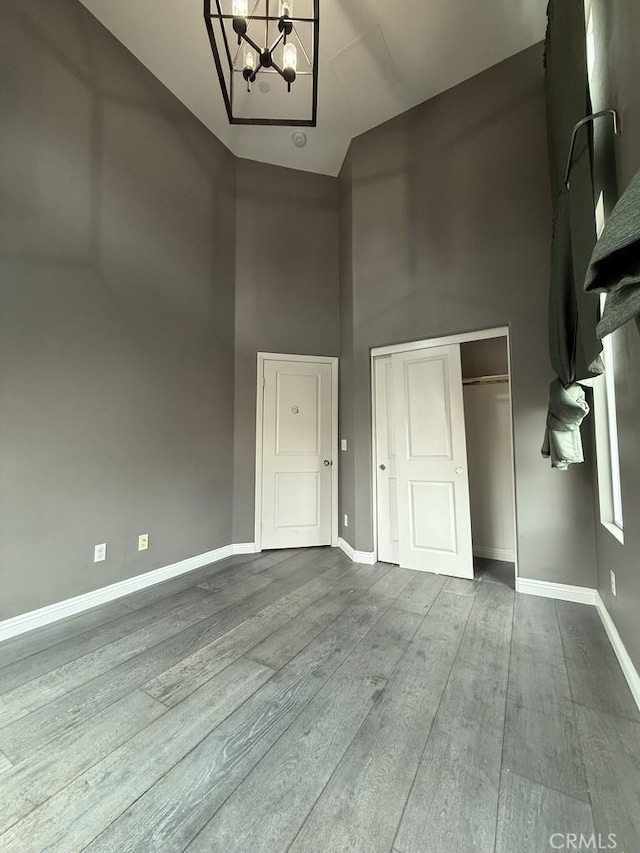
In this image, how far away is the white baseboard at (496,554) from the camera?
322 cm

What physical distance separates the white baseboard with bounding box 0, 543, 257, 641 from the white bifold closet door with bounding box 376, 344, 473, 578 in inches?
71.4

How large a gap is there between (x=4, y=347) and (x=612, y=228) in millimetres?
2721

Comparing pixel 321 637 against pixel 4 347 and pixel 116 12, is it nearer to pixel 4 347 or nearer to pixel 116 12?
pixel 4 347

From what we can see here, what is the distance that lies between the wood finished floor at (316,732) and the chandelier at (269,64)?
2.95 m

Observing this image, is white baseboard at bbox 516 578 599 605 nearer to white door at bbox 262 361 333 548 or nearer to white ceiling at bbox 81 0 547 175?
white door at bbox 262 361 333 548

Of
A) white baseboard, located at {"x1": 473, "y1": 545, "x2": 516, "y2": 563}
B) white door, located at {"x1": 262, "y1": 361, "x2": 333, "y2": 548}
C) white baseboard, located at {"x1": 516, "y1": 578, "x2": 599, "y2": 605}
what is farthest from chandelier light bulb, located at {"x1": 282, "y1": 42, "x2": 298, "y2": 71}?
white baseboard, located at {"x1": 473, "y1": 545, "x2": 516, "y2": 563}

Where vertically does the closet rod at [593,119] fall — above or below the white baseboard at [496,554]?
above

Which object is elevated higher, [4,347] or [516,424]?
[4,347]

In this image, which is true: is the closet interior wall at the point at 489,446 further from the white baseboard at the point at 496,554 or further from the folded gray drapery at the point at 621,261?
the folded gray drapery at the point at 621,261

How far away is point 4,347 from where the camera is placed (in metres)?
1.94

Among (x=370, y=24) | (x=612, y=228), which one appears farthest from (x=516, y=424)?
→ (x=370, y=24)

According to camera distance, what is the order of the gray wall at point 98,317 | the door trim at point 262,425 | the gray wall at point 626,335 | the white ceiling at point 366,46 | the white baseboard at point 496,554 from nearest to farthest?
1. the gray wall at point 626,335
2. the gray wall at point 98,317
3. the white ceiling at point 366,46
4. the white baseboard at point 496,554
5. the door trim at point 262,425

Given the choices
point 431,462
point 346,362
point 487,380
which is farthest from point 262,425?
point 487,380

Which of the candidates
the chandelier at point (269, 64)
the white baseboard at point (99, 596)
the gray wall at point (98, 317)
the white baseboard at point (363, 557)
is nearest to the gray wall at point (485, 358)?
the white baseboard at point (363, 557)
